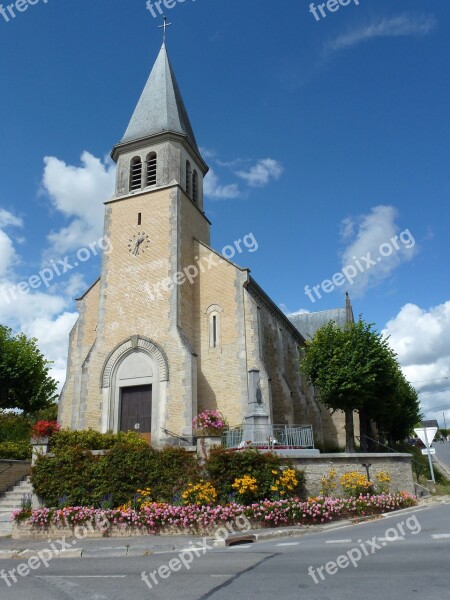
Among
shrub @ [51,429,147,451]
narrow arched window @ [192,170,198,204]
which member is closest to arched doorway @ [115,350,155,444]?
shrub @ [51,429,147,451]

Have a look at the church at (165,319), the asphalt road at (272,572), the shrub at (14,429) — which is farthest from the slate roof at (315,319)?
the asphalt road at (272,572)

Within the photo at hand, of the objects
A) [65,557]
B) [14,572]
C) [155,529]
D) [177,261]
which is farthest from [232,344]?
[14,572]

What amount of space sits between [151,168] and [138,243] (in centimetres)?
420

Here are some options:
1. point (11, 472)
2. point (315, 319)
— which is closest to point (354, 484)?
point (11, 472)

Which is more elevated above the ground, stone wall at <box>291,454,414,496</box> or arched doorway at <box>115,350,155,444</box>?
arched doorway at <box>115,350,155,444</box>

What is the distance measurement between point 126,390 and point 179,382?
2548mm

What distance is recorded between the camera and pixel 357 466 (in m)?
12.7

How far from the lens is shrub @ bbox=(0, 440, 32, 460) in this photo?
1598 cm

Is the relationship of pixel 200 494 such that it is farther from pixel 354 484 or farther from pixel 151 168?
pixel 151 168

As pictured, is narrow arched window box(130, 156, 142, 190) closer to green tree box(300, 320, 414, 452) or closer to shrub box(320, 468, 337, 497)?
green tree box(300, 320, 414, 452)

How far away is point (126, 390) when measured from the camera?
1927 cm

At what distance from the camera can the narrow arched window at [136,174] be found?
2298 centimetres

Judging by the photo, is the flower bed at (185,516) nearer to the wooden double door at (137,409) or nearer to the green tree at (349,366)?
the wooden double door at (137,409)

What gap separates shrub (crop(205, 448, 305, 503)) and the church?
3.81 meters
